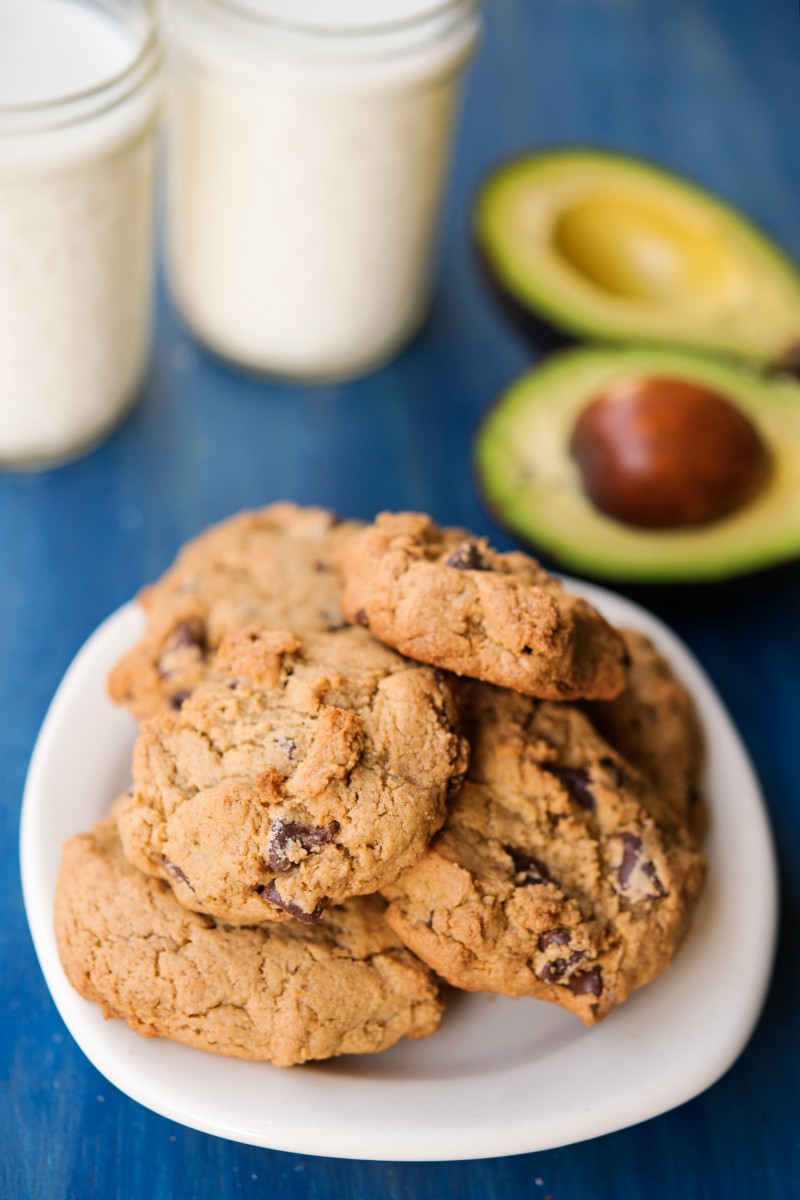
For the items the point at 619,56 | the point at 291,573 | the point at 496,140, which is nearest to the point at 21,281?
the point at 291,573

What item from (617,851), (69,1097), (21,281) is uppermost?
(21,281)

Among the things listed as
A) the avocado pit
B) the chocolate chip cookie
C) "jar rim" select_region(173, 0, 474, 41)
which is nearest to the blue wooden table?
the avocado pit

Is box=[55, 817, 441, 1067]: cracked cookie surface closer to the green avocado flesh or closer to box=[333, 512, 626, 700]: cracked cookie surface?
box=[333, 512, 626, 700]: cracked cookie surface

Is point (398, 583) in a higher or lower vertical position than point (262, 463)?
higher

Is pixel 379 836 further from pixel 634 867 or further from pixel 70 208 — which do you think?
pixel 70 208

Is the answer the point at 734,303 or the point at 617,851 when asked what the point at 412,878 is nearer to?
the point at 617,851

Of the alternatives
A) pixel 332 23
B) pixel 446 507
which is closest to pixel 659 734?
pixel 446 507

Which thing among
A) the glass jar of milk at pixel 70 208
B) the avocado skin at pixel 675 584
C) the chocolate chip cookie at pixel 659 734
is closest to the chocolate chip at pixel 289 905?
the chocolate chip cookie at pixel 659 734

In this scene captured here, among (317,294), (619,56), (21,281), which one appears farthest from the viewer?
(619,56)
